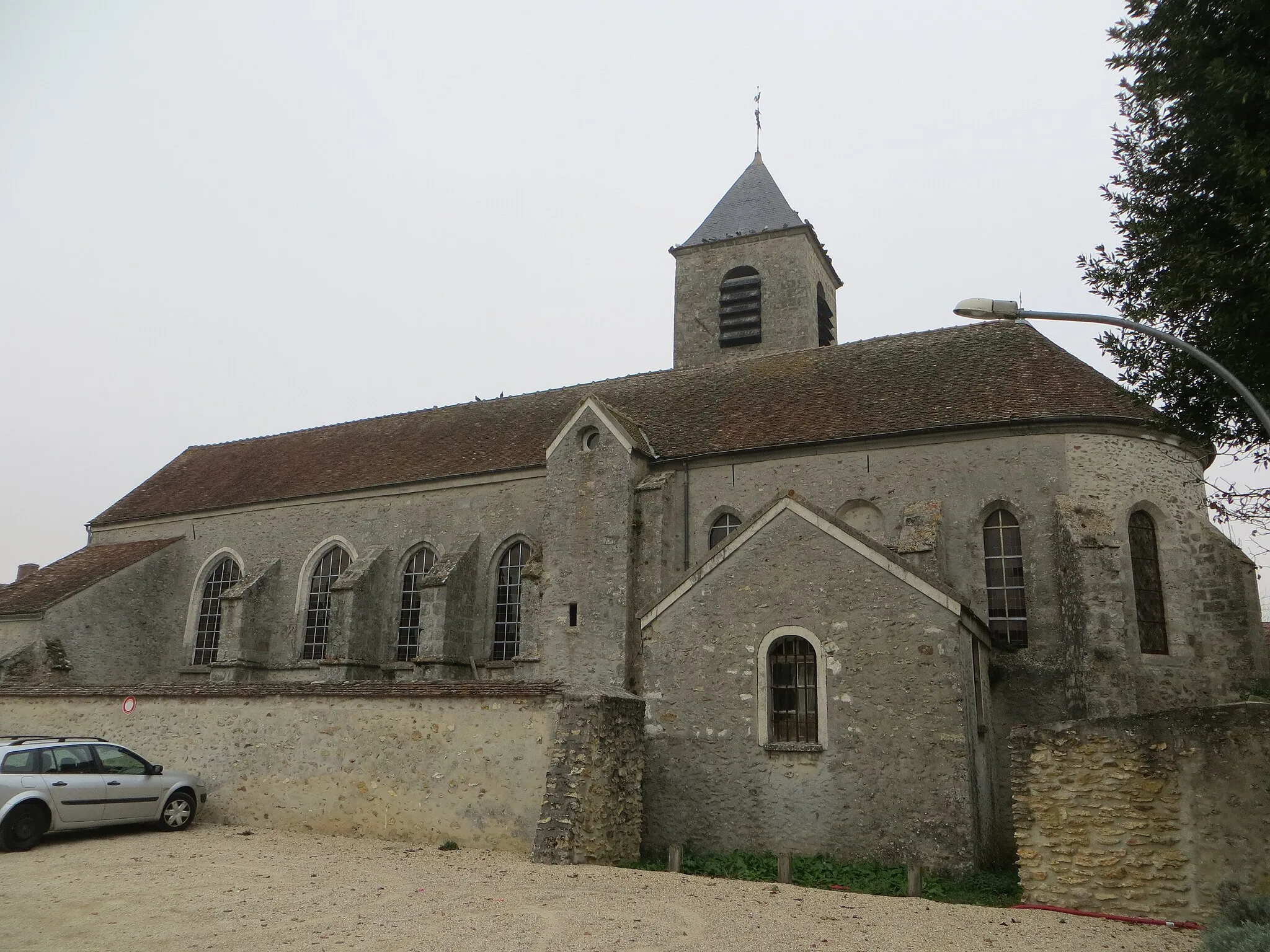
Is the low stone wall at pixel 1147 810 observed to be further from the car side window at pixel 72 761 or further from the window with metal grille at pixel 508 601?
the window with metal grille at pixel 508 601

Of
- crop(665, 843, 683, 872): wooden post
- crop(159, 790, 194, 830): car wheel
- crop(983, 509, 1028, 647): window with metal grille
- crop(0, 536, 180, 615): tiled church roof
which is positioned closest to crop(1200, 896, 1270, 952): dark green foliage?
crop(665, 843, 683, 872): wooden post

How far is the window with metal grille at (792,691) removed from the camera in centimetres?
1398

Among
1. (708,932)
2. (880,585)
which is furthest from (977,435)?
(708,932)

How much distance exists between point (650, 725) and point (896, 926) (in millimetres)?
5813

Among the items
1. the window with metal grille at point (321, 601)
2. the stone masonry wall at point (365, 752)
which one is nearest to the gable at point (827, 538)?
the stone masonry wall at point (365, 752)

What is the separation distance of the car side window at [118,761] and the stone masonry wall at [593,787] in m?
6.59

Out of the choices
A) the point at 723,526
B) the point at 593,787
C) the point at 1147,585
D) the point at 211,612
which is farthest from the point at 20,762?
the point at 1147,585

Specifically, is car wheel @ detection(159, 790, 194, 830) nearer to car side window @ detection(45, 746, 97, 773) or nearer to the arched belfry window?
car side window @ detection(45, 746, 97, 773)

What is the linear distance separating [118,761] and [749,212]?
24.7 metres

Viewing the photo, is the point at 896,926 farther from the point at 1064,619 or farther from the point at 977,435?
the point at 977,435

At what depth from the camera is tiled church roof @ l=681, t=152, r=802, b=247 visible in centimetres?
3122

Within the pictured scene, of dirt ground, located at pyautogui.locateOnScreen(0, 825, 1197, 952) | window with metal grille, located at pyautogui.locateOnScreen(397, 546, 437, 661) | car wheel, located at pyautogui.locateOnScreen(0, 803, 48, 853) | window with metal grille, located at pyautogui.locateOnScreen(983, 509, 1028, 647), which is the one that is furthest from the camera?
window with metal grille, located at pyautogui.locateOnScreen(397, 546, 437, 661)

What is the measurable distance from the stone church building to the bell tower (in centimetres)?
10

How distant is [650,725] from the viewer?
1488 cm
